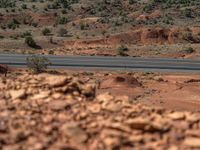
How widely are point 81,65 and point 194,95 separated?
18.3m

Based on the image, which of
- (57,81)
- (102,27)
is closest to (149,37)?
(102,27)

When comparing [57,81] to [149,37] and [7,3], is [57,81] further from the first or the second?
[7,3]

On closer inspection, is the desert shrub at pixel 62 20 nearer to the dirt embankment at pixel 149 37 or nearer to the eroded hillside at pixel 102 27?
the eroded hillside at pixel 102 27

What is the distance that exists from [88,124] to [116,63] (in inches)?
1810

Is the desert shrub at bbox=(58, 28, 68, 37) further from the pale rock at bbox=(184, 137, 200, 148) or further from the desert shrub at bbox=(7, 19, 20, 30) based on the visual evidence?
the pale rock at bbox=(184, 137, 200, 148)

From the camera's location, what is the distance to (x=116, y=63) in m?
58.4

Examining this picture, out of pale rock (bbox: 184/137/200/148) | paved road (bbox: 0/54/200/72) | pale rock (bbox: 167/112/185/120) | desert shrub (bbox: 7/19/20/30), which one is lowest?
paved road (bbox: 0/54/200/72)

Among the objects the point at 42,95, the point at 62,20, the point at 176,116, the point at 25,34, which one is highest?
the point at 42,95

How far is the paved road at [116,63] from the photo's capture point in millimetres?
55094

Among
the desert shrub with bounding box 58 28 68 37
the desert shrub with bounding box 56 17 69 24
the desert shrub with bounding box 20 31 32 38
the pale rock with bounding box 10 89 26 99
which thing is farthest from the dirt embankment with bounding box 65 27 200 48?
the pale rock with bounding box 10 89 26 99

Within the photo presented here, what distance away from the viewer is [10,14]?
3797 inches

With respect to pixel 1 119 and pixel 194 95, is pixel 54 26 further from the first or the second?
pixel 1 119

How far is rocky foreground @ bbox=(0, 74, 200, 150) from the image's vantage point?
A: 1179 centimetres

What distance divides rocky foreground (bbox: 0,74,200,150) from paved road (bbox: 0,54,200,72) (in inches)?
1581
